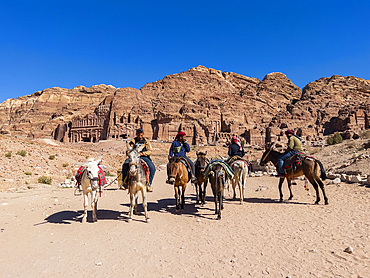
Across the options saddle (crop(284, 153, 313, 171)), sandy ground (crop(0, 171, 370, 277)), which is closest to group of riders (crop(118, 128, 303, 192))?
saddle (crop(284, 153, 313, 171))

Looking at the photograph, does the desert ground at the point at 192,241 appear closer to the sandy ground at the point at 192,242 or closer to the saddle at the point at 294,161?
the sandy ground at the point at 192,242

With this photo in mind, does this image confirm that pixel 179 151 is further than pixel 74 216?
Yes

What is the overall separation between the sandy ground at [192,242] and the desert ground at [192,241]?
2cm

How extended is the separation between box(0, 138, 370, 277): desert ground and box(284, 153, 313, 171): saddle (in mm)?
1407

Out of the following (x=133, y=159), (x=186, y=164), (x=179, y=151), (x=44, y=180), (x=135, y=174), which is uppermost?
(x=179, y=151)

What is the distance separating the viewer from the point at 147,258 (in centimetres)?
423

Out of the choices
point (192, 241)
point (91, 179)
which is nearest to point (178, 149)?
point (91, 179)

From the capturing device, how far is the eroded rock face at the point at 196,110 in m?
69.9

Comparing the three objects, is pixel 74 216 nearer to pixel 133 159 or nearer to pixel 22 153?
pixel 133 159

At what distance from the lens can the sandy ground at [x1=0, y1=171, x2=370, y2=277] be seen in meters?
3.75

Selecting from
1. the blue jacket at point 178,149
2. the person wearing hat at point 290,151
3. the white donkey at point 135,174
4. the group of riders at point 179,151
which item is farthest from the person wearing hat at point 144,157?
the person wearing hat at point 290,151

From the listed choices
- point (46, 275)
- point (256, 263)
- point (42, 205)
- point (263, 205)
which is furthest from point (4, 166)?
point (256, 263)

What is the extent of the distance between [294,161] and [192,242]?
5752 mm

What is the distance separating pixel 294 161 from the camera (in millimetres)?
8781
